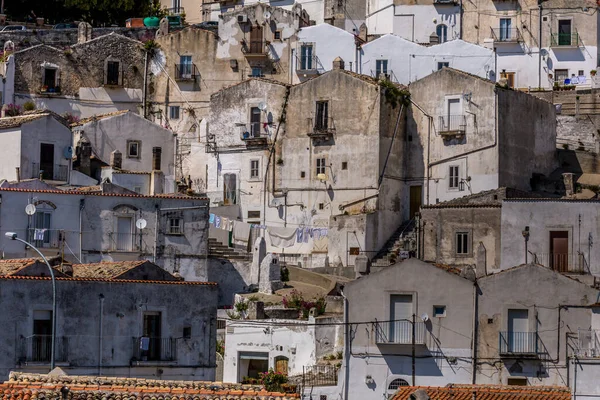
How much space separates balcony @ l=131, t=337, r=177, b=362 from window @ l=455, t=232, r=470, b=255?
1871 centimetres

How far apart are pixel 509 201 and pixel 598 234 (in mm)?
Result: 3505

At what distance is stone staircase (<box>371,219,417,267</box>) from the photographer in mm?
73688

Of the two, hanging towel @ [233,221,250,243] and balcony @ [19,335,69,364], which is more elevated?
hanging towel @ [233,221,250,243]

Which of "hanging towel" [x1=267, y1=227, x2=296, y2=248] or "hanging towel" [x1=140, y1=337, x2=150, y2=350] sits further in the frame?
"hanging towel" [x1=267, y1=227, x2=296, y2=248]

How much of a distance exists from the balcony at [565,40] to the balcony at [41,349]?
145 feet

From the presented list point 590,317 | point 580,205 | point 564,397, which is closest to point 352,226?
point 580,205

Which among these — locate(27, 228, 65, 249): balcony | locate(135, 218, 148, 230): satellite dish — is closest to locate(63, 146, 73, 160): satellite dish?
locate(135, 218, 148, 230): satellite dish

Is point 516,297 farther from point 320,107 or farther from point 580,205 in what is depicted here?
point 320,107

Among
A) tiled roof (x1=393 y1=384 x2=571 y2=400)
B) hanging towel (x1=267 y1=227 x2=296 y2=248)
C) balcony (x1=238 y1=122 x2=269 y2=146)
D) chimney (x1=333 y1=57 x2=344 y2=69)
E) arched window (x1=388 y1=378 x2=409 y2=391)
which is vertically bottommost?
arched window (x1=388 y1=378 x2=409 y2=391)

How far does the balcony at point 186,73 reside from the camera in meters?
89.1

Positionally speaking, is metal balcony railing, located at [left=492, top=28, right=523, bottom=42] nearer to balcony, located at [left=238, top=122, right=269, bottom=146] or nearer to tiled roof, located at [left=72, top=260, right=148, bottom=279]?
balcony, located at [left=238, top=122, right=269, bottom=146]

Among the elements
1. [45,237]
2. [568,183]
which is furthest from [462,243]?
[45,237]

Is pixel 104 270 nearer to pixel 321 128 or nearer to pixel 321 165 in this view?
pixel 321 165

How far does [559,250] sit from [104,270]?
18.2 meters
